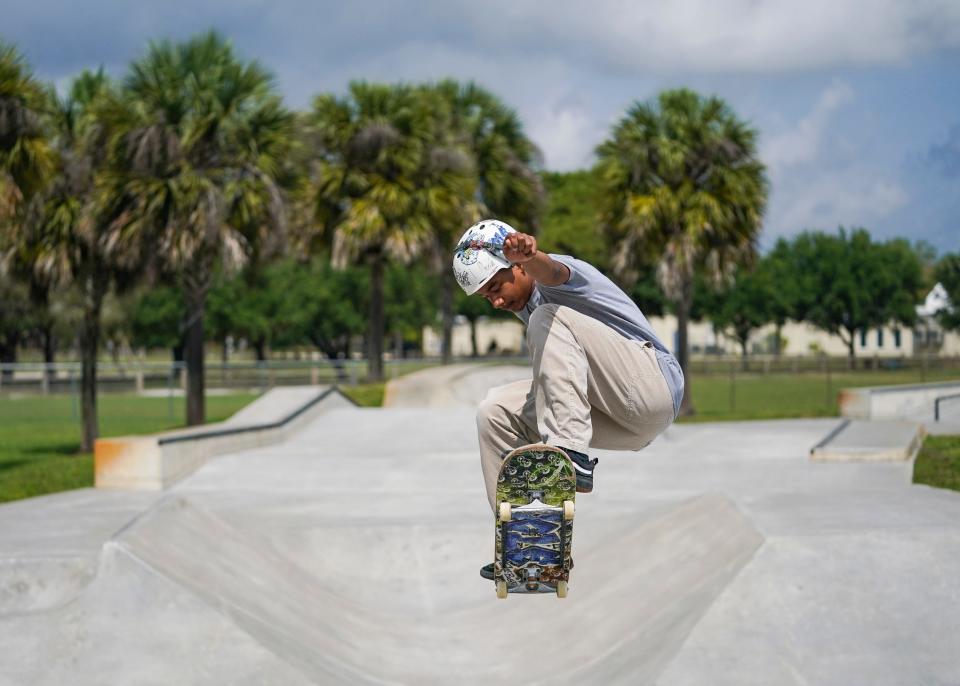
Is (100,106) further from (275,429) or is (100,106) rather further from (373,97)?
(373,97)

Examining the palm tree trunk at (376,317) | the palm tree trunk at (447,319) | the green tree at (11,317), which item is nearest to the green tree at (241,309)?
the green tree at (11,317)

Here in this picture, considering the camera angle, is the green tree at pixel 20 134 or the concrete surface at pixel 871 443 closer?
the concrete surface at pixel 871 443

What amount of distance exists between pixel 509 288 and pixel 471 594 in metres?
6.69

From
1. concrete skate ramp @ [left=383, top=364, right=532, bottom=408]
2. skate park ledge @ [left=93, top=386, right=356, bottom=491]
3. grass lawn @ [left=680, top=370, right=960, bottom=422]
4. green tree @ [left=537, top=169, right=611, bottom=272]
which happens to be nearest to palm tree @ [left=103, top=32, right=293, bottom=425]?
skate park ledge @ [left=93, top=386, right=356, bottom=491]

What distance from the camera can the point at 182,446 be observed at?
15906 millimetres

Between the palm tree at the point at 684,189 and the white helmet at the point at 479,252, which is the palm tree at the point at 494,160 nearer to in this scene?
the palm tree at the point at 684,189

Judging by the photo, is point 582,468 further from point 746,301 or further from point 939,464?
point 746,301

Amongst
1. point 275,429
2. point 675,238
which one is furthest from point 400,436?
point 675,238

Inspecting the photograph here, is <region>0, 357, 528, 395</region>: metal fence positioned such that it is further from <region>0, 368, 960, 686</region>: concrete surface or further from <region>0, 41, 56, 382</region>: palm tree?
<region>0, 368, 960, 686</region>: concrete surface

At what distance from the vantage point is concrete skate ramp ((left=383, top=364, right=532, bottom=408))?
26.4m

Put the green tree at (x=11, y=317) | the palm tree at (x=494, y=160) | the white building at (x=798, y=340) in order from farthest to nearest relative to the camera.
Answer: the white building at (x=798, y=340)
the green tree at (x=11, y=317)
the palm tree at (x=494, y=160)

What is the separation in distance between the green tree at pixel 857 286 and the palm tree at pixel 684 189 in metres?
44.1

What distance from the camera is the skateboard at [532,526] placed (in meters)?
4.39

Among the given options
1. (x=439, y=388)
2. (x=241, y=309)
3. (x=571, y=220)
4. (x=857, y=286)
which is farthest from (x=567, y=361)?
(x=857, y=286)
